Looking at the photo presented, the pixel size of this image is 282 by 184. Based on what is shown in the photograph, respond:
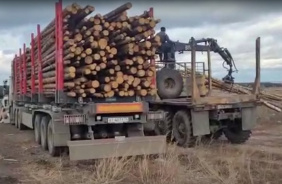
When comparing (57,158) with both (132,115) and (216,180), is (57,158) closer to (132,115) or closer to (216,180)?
(132,115)

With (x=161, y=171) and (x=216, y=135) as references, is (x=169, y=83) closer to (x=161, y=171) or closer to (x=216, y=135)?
(x=216, y=135)

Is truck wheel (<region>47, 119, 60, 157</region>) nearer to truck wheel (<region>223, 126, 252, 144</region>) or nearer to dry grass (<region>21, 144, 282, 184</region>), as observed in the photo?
dry grass (<region>21, 144, 282, 184</region>)

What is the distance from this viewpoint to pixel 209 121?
43.6ft

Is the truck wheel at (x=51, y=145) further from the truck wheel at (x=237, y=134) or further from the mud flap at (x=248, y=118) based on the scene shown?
the truck wheel at (x=237, y=134)

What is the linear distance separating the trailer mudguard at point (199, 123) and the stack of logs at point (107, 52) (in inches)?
84.3

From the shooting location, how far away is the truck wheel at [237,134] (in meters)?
13.9

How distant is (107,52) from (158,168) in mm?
2909

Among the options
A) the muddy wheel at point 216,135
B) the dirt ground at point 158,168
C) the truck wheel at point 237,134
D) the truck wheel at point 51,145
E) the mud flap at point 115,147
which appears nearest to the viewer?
the dirt ground at point 158,168

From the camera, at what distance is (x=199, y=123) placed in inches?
500

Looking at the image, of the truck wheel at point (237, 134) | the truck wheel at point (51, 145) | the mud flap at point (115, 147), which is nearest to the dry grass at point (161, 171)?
the mud flap at point (115, 147)

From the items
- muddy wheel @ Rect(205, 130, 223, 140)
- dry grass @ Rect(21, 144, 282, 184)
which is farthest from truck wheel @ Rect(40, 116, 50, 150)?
muddy wheel @ Rect(205, 130, 223, 140)

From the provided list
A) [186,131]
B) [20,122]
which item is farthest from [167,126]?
[20,122]

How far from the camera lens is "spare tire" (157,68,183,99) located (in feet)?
46.5

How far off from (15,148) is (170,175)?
22.2 ft
